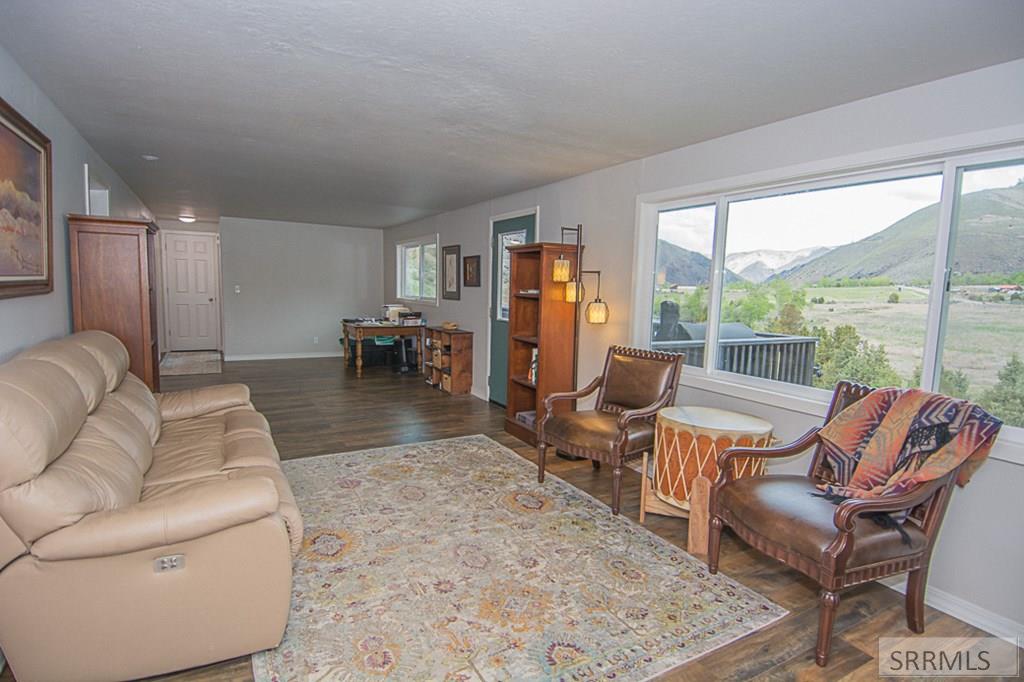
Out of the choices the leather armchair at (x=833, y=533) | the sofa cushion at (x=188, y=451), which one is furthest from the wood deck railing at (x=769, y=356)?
the sofa cushion at (x=188, y=451)

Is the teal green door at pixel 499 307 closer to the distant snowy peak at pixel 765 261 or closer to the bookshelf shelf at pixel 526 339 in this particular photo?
the bookshelf shelf at pixel 526 339

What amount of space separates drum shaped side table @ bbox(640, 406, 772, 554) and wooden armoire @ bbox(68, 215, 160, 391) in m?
3.30

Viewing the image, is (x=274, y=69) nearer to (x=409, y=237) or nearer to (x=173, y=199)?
(x=173, y=199)

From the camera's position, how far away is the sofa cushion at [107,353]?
2.62 metres

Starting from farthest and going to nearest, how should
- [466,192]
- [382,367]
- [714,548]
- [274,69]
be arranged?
[382,367]
[466,192]
[714,548]
[274,69]

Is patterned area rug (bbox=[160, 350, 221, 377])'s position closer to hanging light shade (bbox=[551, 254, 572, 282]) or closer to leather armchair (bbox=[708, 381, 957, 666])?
hanging light shade (bbox=[551, 254, 572, 282])

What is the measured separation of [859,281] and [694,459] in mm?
1285

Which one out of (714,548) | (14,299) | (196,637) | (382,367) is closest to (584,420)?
(714,548)

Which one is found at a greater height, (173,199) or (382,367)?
(173,199)

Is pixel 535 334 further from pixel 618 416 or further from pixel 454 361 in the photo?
pixel 454 361

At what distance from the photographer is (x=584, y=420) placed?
3.44 meters

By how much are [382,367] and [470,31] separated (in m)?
6.62

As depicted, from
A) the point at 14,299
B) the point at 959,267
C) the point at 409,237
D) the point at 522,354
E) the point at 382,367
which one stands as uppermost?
the point at 409,237

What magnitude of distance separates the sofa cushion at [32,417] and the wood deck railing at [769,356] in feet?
11.2
